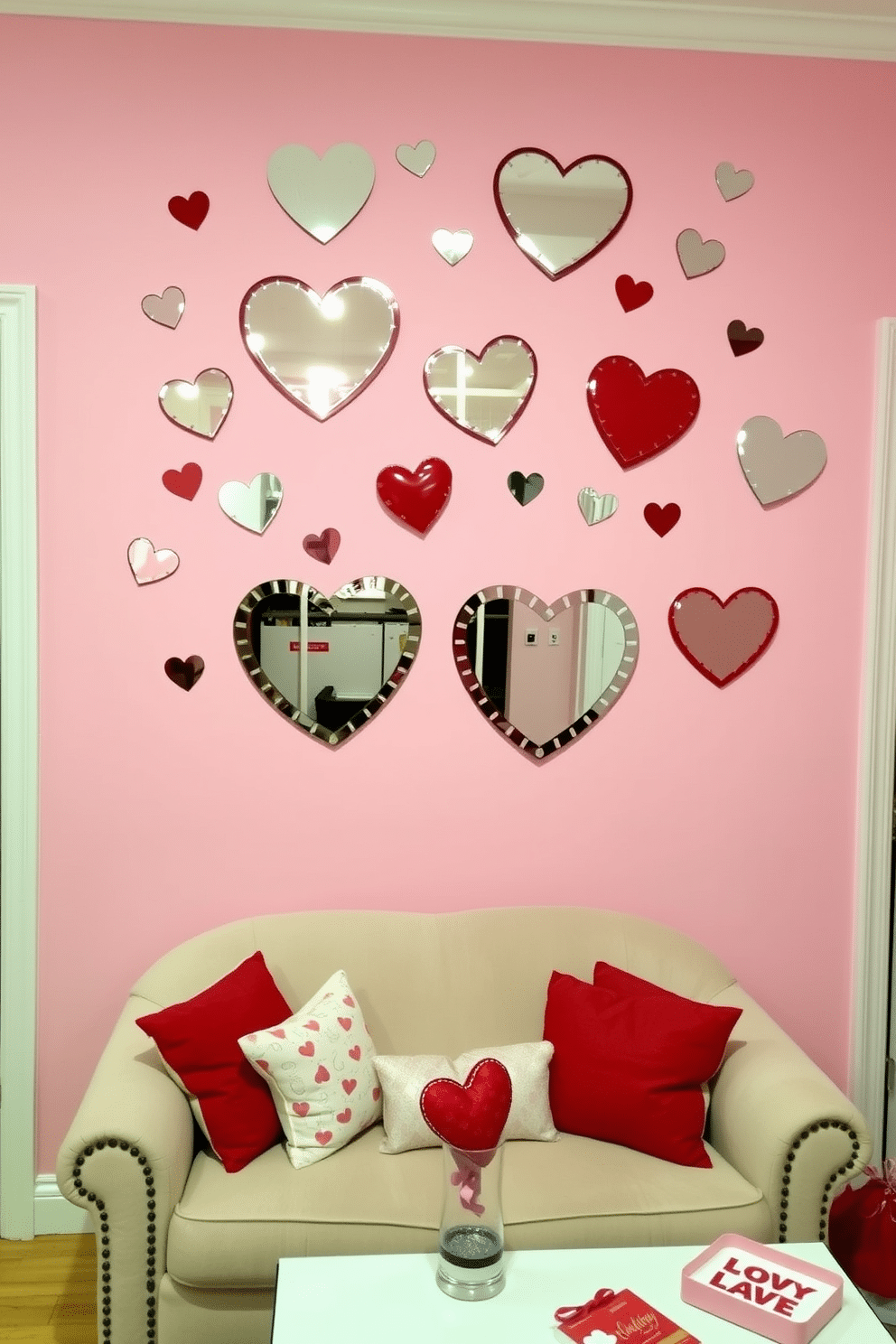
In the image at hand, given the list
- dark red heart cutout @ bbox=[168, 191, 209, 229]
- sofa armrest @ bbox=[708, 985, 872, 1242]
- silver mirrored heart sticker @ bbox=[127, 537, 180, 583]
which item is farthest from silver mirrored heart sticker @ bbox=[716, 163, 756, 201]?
sofa armrest @ bbox=[708, 985, 872, 1242]

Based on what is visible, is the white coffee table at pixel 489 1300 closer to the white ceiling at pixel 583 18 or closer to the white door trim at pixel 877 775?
the white door trim at pixel 877 775

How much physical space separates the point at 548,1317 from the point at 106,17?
2771mm

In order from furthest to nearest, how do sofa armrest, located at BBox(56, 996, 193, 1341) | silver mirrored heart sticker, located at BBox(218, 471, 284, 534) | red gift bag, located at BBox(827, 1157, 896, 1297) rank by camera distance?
silver mirrored heart sticker, located at BBox(218, 471, 284, 534) → red gift bag, located at BBox(827, 1157, 896, 1297) → sofa armrest, located at BBox(56, 996, 193, 1341)

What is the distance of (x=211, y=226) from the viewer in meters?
2.67

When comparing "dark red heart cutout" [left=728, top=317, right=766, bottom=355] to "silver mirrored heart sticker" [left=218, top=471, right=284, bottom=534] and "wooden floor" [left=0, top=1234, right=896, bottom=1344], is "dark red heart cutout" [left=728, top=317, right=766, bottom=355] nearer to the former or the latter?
"silver mirrored heart sticker" [left=218, top=471, right=284, bottom=534]

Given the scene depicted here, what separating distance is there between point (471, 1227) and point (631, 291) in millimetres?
2060

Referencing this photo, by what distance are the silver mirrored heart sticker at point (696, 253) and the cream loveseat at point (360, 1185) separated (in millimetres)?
1763

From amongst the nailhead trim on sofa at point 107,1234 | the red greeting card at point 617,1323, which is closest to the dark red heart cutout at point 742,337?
the red greeting card at point 617,1323

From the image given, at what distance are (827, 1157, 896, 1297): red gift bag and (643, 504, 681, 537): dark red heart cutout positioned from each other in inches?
59.8

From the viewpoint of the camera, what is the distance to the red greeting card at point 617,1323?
1681 mm

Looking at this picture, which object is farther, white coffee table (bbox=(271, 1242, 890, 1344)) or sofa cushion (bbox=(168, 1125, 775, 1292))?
sofa cushion (bbox=(168, 1125, 775, 1292))

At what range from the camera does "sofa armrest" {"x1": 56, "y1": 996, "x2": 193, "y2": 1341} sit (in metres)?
2.06

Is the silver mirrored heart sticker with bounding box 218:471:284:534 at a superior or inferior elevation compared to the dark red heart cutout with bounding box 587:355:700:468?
inferior

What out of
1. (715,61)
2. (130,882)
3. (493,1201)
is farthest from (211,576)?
(715,61)
